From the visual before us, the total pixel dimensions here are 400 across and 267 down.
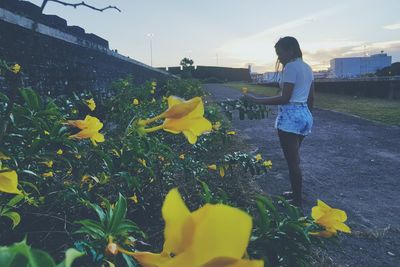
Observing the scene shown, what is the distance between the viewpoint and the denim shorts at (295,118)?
2783 millimetres

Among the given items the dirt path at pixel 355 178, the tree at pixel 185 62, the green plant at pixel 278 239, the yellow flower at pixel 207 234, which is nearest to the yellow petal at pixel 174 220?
the yellow flower at pixel 207 234

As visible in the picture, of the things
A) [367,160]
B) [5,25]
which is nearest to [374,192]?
[367,160]

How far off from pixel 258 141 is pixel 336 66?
35109mm

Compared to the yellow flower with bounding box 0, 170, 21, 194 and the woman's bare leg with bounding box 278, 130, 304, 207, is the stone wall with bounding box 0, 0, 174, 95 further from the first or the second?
the woman's bare leg with bounding box 278, 130, 304, 207

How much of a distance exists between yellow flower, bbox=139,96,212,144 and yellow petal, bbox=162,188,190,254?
0.27 meters

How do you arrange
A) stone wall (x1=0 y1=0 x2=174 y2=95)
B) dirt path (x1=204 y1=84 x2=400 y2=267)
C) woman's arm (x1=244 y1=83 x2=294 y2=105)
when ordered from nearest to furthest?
dirt path (x1=204 y1=84 x2=400 y2=267) < stone wall (x1=0 y1=0 x2=174 y2=95) < woman's arm (x1=244 y1=83 x2=294 y2=105)

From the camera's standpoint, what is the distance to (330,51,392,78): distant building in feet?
111

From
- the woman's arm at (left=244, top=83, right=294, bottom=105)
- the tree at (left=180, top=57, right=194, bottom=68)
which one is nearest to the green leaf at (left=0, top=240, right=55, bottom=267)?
the woman's arm at (left=244, top=83, right=294, bottom=105)

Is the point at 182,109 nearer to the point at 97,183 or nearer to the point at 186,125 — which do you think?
the point at 186,125

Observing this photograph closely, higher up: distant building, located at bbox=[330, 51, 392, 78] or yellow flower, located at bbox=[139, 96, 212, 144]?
distant building, located at bbox=[330, 51, 392, 78]

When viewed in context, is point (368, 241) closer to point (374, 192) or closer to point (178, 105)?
point (374, 192)

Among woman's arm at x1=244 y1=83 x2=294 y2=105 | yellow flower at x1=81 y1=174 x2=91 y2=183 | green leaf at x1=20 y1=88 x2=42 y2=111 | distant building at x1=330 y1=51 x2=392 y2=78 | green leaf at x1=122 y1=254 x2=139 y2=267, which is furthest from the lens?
distant building at x1=330 y1=51 x2=392 y2=78

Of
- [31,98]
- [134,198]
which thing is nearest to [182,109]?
[31,98]

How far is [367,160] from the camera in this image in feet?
13.9
